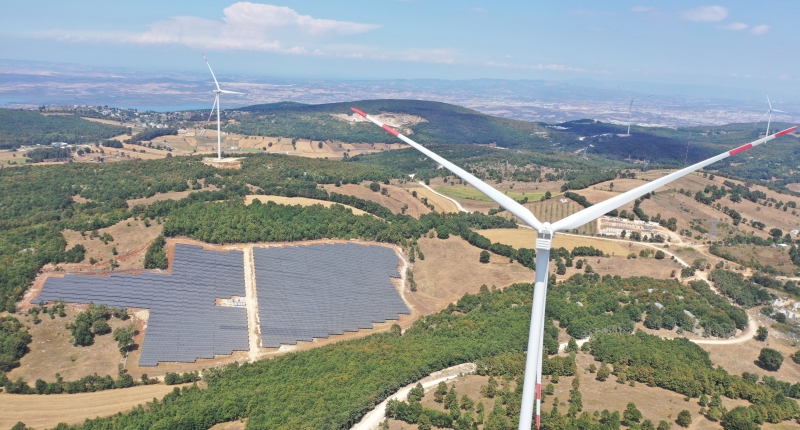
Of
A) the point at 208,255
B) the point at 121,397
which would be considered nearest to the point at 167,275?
the point at 208,255

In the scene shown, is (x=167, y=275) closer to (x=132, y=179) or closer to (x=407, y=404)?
(x=407, y=404)

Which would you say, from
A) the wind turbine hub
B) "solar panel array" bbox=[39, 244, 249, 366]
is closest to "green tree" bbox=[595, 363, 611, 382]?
the wind turbine hub

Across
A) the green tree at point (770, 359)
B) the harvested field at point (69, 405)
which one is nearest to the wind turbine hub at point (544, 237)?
the harvested field at point (69, 405)

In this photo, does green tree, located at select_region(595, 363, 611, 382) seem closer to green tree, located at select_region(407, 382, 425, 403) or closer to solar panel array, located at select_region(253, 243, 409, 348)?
green tree, located at select_region(407, 382, 425, 403)

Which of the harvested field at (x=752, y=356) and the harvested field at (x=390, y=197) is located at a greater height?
the harvested field at (x=390, y=197)

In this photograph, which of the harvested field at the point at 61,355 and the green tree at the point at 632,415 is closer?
the green tree at the point at 632,415

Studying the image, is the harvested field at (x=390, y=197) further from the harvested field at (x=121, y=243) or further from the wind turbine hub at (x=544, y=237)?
the wind turbine hub at (x=544, y=237)
